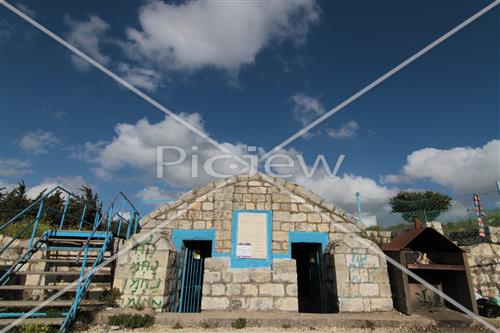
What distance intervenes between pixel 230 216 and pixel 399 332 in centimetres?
465

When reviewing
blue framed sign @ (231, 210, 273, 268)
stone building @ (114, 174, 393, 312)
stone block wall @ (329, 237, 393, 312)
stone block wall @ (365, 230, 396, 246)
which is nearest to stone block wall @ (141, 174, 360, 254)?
stone building @ (114, 174, 393, 312)

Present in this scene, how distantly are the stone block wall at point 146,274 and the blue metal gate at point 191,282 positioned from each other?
98cm

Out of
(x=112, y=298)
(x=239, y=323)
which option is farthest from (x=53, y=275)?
(x=239, y=323)

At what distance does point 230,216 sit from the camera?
7660 mm

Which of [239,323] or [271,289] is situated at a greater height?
[271,289]

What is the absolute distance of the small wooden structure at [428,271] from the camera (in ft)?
19.2

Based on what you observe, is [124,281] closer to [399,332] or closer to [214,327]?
[214,327]

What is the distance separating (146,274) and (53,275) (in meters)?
2.46

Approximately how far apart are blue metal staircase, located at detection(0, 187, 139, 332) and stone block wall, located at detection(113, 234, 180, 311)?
1.76ft

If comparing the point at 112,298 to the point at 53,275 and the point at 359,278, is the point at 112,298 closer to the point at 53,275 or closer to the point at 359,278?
the point at 53,275

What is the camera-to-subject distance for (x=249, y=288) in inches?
239

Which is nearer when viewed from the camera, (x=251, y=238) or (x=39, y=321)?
(x=39, y=321)

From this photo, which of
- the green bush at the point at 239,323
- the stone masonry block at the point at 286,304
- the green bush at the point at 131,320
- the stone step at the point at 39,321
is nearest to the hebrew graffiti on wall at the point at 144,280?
the green bush at the point at 131,320

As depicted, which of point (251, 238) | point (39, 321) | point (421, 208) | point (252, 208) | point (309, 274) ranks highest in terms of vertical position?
point (421, 208)
